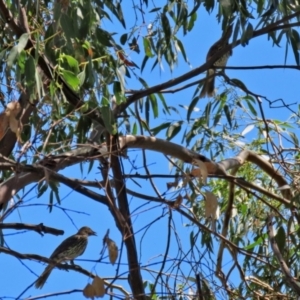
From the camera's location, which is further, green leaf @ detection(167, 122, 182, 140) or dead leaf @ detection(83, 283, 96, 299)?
green leaf @ detection(167, 122, 182, 140)

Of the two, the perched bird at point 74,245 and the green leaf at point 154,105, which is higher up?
the green leaf at point 154,105

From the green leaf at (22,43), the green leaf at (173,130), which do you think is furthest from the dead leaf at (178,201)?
the green leaf at (173,130)

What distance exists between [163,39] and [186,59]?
0.20m

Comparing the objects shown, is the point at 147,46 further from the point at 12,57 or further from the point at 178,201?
the point at 12,57

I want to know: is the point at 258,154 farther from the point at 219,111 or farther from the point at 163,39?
the point at 163,39

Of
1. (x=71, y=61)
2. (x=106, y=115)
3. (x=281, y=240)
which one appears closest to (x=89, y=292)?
(x=106, y=115)

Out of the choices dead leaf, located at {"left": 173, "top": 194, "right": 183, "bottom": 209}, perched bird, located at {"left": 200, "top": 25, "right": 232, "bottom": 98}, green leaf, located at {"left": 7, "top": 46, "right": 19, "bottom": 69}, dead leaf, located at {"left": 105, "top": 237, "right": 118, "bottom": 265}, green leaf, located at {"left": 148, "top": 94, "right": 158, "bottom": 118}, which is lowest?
dead leaf, located at {"left": 105, "top": 237, "right": 118, "bottom": 265}

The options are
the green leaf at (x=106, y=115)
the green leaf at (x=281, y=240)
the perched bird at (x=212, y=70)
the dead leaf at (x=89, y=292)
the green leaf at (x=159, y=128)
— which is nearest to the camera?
the dead leaf at (x=89, y=292)

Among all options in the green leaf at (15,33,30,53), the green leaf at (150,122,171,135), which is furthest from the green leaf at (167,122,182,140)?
the green leaf at (15,33,30,53)

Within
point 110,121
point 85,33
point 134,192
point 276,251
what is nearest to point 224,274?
point 276,251

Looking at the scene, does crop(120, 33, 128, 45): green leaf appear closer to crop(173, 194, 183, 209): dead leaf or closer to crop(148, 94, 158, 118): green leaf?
crop(148, 94, 158, 118): green leaf

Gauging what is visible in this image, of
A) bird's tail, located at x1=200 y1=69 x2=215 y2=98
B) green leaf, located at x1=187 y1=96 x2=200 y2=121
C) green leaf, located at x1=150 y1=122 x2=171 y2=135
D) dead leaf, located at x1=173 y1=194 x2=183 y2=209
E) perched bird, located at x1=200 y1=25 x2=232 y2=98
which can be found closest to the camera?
dead leaf, located at x1=173 y1=194 x2=183 y2=209

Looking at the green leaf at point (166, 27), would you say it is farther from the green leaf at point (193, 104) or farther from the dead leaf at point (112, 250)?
the dead leaf at point (112, 250)

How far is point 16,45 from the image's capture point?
2029mm
